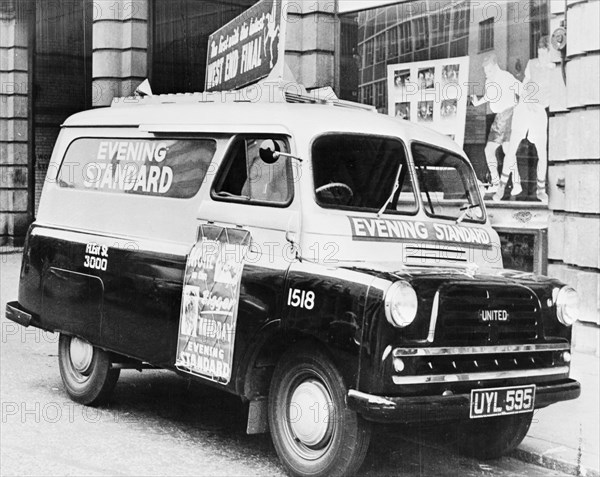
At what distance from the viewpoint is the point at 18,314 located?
325 inches

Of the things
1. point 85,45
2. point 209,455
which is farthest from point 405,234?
point 85,45

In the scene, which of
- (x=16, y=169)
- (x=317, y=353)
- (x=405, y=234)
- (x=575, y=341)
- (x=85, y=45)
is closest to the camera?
(x=317, y=353)

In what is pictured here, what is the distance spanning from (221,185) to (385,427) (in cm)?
219

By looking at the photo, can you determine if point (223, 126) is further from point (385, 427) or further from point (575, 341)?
point (575, 341)

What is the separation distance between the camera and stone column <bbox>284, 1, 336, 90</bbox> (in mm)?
14281

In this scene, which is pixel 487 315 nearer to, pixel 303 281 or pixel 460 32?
pixel 303 281

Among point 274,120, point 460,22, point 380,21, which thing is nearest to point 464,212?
point 274,120

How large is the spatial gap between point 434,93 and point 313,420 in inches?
294

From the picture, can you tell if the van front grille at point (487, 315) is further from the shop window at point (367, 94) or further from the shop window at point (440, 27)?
the shop window at point (367, 94)

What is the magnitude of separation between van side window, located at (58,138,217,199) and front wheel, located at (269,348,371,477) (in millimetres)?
1659

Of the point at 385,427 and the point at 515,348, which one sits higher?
the point at 515,348

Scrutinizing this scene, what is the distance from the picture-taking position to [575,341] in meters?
10.4

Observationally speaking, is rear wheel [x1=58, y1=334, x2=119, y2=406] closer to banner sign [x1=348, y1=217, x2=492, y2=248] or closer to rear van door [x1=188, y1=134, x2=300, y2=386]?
rear van door [x1=188, y1=134, x2=300, y2=386]

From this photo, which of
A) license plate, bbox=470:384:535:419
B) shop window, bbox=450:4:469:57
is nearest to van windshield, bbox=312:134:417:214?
license plate, bbox=470:384:535:419
